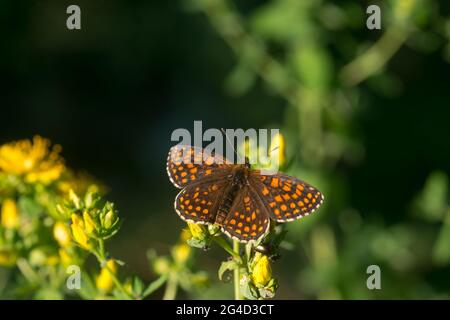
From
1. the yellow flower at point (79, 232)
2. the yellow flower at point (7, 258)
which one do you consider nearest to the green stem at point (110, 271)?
the yellow flower at point (79, 232)

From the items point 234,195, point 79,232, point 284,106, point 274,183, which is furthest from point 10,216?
point 284,106

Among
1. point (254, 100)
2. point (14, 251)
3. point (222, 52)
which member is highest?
point (222, 52)

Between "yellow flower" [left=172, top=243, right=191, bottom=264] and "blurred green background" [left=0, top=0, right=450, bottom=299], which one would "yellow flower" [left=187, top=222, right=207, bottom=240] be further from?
"blurred green background" [left=0, top=0, right=450, bottom=299]

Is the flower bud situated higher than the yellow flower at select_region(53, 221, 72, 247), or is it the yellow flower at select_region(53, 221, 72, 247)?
the flower bud

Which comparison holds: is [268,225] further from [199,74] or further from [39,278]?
[199,74]

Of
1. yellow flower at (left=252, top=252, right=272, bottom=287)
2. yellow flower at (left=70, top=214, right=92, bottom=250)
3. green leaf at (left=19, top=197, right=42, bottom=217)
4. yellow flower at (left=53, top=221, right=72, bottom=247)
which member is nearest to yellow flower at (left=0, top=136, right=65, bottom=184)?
green leaf at (left=19, top=197, right=42, bottom=217)
